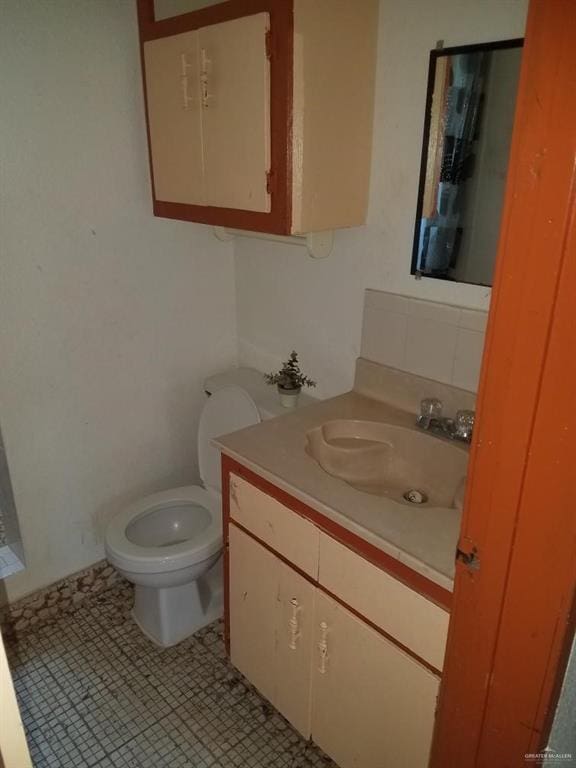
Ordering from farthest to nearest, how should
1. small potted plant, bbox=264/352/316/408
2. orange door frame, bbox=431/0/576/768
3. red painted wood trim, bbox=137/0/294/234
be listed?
small potted plant, bbox=264/352/316/408, red painted wood trim, bbox=137/0/294/234, orange door frame, bbox=431/0/576/768

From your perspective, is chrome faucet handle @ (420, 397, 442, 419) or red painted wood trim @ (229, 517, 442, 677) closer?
red painted wood trim @ (229, 517, 442, 677)

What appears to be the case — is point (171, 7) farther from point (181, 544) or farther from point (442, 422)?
point (181, 544)

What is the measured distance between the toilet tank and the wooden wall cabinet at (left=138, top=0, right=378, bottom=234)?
1.98ft

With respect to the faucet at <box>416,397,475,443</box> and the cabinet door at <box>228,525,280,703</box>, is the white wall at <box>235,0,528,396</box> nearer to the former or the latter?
the faucet at <box>416,397,475,443</box>

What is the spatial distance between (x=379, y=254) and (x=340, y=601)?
91 cm

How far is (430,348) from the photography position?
1528 mm

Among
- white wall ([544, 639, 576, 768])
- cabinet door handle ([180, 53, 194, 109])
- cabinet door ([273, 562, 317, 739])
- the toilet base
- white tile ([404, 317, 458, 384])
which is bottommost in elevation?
the toilet base

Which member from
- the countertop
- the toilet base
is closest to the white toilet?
the toilet base

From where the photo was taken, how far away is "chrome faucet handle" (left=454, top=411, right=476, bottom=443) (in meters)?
1.42

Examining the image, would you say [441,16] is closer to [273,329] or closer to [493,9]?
[493,9]

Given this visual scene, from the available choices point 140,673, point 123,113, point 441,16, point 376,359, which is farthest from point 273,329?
point 140,673

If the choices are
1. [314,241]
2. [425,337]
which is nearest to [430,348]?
[425,337]

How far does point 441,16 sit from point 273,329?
104 cm

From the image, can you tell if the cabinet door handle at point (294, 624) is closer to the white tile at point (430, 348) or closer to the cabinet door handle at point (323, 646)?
the cabinet door handle at point (323, 646)
